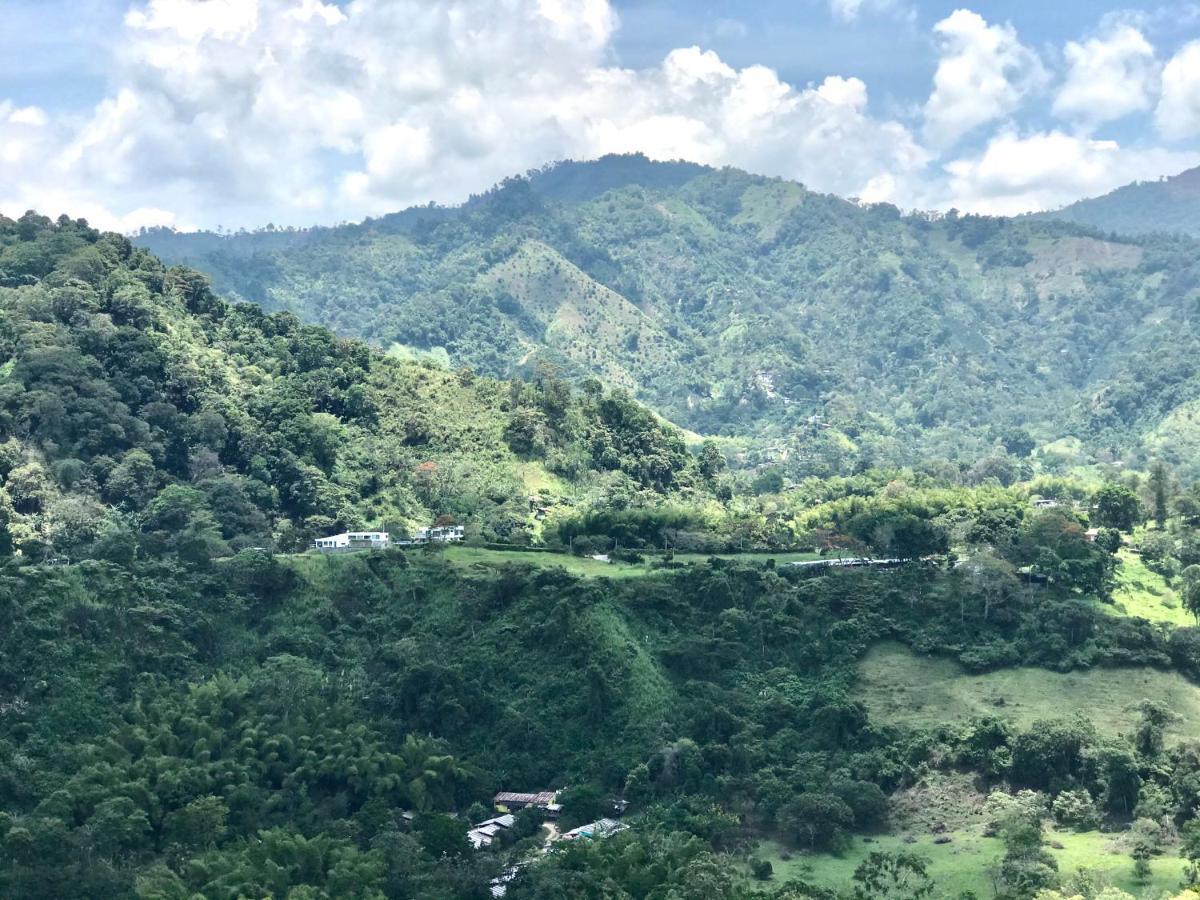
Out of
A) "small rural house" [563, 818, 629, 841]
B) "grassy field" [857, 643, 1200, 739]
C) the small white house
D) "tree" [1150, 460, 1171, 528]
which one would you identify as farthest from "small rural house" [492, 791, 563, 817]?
"tree" [1150, 460, 1171, 528]

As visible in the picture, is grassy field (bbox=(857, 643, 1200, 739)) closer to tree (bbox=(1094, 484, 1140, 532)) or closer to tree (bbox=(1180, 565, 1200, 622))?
tree (bbox=(1180, 565, 1200, 622))

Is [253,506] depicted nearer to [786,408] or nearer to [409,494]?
[409,494]

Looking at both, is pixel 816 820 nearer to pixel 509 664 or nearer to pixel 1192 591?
pixel 509 664

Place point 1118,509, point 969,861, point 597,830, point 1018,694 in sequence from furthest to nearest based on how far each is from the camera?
point 1118,509 < point 1018,694 < point 597,830 < point 969,861

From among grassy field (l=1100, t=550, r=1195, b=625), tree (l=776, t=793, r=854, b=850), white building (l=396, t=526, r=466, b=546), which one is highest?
white building (l=396, t=526, r=466, b=546)

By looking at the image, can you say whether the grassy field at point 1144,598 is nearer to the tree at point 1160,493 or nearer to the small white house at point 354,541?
the tree at point 1160,493

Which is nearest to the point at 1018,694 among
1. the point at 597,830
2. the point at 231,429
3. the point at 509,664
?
the point at 597,830
